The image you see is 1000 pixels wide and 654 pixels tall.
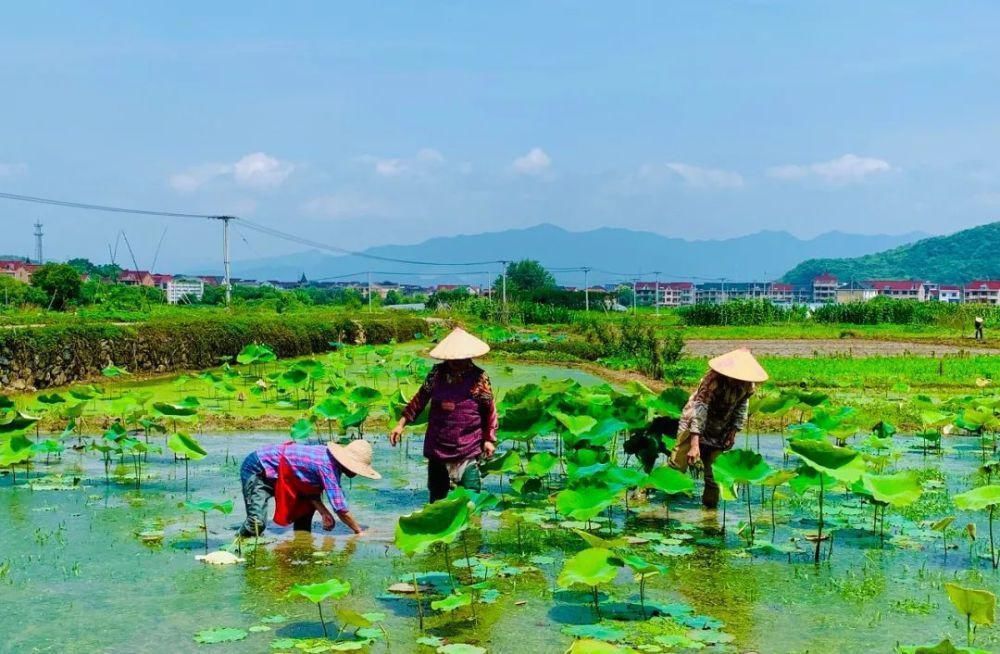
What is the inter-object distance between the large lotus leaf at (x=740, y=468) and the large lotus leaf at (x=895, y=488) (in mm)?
560

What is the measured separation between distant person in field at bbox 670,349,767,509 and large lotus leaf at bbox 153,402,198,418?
13.8 ft

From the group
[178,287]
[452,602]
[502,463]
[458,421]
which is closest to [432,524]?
[452,602]

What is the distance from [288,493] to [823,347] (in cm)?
2398

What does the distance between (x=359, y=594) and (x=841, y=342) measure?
1069 inches

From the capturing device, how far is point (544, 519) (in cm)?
663

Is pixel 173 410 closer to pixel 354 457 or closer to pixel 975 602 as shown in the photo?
pixel 354 457

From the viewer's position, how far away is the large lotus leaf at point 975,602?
3707mm

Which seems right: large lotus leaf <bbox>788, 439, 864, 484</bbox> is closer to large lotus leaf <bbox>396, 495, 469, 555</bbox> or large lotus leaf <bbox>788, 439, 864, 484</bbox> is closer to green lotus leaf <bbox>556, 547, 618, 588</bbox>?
green lotus leaf <bbox>556, 547, 618, 588</bbox>

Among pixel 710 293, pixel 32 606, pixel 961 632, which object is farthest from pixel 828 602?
pixel 710 293

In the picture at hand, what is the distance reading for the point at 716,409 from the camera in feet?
21.7

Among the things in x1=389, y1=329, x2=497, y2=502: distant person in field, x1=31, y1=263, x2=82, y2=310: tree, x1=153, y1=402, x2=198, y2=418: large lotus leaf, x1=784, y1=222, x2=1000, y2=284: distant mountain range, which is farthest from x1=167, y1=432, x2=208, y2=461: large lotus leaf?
x1=784, y1=222, x2=1000, y2=284: distant mountain range

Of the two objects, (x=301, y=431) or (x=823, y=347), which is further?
(x=823, y=347)

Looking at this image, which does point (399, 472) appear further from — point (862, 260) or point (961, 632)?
point (862, 260)

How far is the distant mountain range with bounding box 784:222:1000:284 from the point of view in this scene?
15312 centimetres
